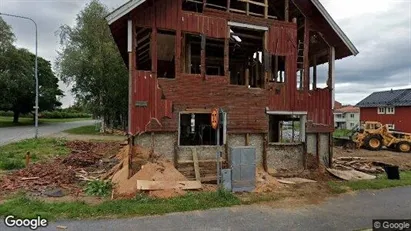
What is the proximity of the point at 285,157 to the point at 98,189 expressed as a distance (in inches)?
328

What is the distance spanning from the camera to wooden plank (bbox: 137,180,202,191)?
10516mm

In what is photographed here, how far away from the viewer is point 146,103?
1205cm

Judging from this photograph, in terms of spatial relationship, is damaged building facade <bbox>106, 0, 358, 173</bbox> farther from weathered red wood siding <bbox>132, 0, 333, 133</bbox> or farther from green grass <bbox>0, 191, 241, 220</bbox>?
green grass <bbox>0, 191, 241, 220</bbox>

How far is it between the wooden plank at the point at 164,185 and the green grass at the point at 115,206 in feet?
2.08

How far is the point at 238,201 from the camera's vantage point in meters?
9.98

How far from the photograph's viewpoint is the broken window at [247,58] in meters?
16.3

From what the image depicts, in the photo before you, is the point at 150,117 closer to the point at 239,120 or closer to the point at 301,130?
the point at 239,120

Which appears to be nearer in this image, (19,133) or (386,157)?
(386,157)

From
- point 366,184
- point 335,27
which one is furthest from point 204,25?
point 366,184

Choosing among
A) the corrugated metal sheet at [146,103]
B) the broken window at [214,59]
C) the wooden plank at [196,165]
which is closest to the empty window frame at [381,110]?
the broken window at [214,59]

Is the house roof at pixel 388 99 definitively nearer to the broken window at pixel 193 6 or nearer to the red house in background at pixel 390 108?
the red house in background at pixel 390 108

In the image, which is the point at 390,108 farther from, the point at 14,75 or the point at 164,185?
the point at 14,75

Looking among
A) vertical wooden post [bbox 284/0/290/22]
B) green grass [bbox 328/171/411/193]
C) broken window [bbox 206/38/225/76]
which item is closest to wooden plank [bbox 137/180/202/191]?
green grass [bbox 328/171/411/193]

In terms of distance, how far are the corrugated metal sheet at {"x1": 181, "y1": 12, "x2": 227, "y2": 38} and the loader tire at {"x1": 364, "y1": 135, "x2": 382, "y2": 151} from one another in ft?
75.0
